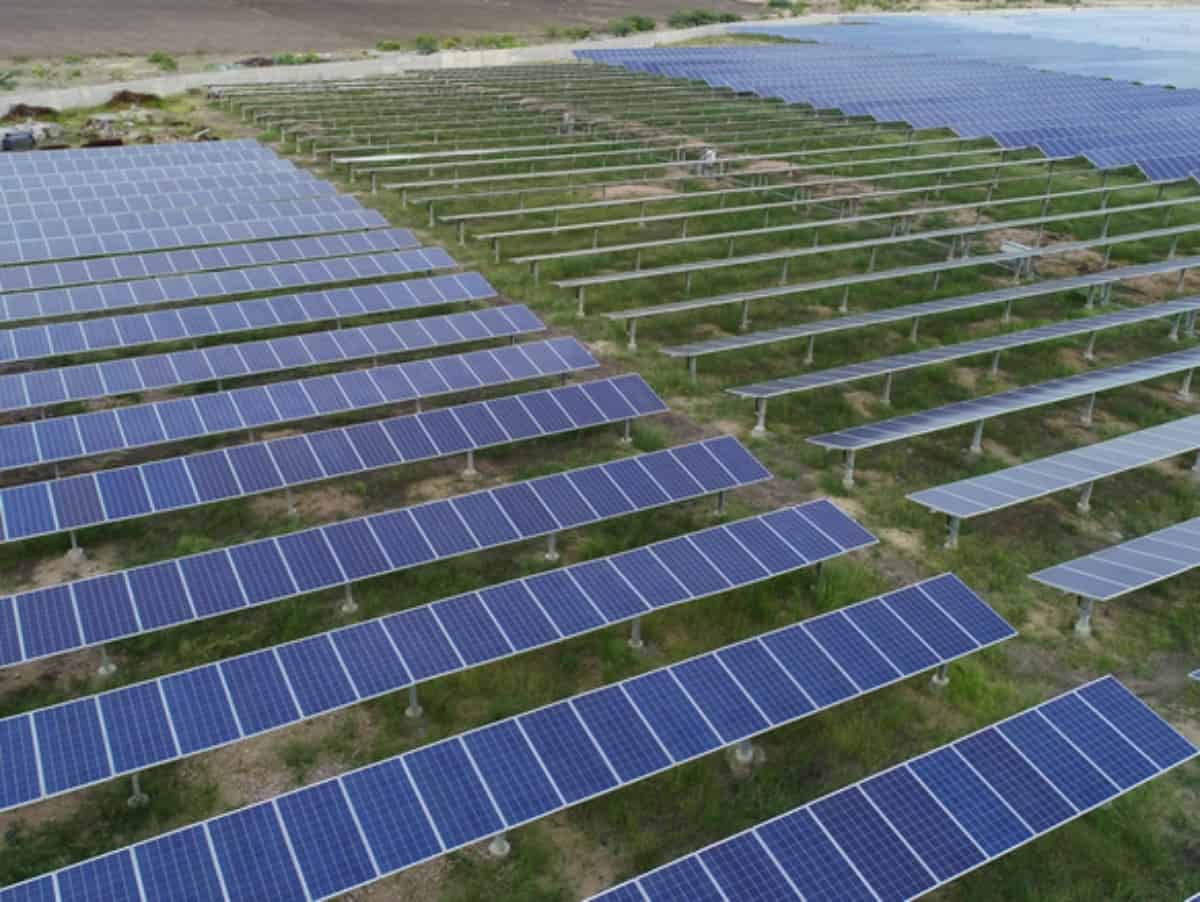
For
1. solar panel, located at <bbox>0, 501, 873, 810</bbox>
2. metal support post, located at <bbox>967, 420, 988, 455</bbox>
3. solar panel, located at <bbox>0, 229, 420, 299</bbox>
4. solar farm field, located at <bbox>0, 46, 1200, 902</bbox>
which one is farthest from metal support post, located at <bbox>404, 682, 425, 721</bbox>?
solar panel, located at <bbox>0, 229, 420, 299</bbox>

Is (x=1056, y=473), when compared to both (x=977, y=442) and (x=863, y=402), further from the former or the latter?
(x=863, y=402)

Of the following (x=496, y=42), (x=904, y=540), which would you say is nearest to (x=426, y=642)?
(x=904, y=540)

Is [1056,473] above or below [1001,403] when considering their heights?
below

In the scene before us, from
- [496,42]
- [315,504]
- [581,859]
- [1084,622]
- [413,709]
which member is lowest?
[581,859]

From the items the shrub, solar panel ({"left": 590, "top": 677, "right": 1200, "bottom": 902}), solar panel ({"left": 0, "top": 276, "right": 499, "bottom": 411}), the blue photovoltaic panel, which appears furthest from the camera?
the shrub

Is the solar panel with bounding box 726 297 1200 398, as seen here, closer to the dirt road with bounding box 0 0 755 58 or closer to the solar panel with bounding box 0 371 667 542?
the solar panel with bounding box 0 371 667 542

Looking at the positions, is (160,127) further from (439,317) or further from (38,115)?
(439,317)
